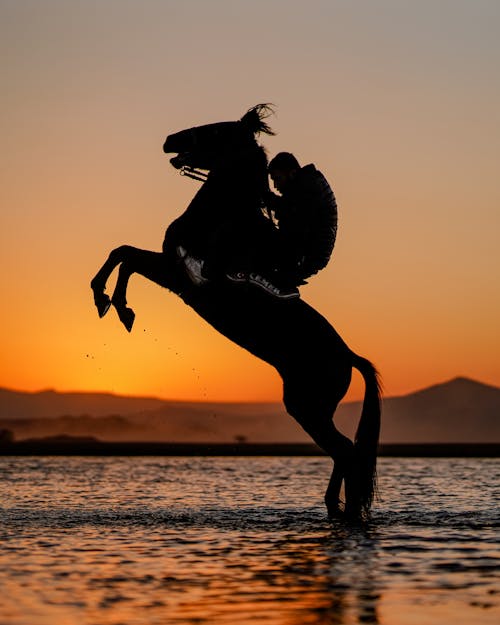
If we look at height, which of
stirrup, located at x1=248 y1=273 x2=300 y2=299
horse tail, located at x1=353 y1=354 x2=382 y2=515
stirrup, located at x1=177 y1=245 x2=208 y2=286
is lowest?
horse tail, located at x1=353 y1=354 x2=382 y2=515

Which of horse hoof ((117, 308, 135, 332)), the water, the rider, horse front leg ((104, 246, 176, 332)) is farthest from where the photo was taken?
horse hoof ((117, 308, 135, 332))

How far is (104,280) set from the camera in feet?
43.5

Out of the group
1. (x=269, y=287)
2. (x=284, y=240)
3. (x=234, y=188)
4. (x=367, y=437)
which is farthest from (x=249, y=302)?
(x=367, y=437)

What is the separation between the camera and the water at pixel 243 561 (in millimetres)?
7039

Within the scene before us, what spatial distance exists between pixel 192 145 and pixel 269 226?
3.97 feet

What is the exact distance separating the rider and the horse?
4.1 inches

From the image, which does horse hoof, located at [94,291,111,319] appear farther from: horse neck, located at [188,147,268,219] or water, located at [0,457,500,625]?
water, located at [0,457,500,625]

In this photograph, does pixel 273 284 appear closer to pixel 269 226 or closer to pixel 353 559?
pixel 269 226

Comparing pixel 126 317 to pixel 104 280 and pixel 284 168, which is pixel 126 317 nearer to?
pixel 104 280

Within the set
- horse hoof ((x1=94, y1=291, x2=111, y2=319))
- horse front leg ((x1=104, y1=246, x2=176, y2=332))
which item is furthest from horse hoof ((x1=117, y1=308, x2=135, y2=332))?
horse hoof ((x1=94, y1=291, x2=111, y2=319))

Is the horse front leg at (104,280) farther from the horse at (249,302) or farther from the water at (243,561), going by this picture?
the water at (243,561)

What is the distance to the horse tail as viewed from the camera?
13211 mm

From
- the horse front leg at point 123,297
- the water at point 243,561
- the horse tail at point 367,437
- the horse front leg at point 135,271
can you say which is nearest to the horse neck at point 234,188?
the horse front leg at point 135,271

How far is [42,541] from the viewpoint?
35.3 ft
